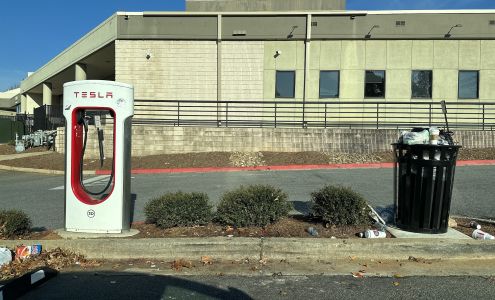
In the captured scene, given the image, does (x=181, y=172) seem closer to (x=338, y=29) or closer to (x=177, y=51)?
(x=177, y=51)

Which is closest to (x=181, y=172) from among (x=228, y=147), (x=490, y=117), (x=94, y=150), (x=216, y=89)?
(x=228, y=147)

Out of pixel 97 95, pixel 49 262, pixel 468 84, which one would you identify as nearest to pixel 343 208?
pixel 97 95

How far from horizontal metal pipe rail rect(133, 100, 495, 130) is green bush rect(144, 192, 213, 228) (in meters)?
14.1

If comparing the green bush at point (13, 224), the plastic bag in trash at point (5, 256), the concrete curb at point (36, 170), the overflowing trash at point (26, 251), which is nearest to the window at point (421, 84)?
the concrete curb at point (36, 170)

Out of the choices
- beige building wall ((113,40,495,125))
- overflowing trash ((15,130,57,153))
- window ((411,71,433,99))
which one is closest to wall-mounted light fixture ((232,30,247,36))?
beige building wall ((113,40,495,125))

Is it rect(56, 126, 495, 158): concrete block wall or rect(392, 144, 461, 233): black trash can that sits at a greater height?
rect(56, 126, 495, 158): concrete block wall

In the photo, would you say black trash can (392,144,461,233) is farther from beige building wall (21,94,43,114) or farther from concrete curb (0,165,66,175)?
beige building wall (21,94,43,114)

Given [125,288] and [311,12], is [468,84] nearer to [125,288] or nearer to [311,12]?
[311,12]

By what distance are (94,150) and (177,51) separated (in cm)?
662

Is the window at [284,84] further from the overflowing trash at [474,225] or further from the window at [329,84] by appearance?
the overflowing trash at [474,225]

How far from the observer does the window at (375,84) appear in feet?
70.2

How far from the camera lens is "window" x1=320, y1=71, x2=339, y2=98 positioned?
21.6 meters

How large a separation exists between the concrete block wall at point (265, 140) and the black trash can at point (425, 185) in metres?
11.2

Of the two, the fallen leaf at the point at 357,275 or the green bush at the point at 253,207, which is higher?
the green bush at the point at 253,207
